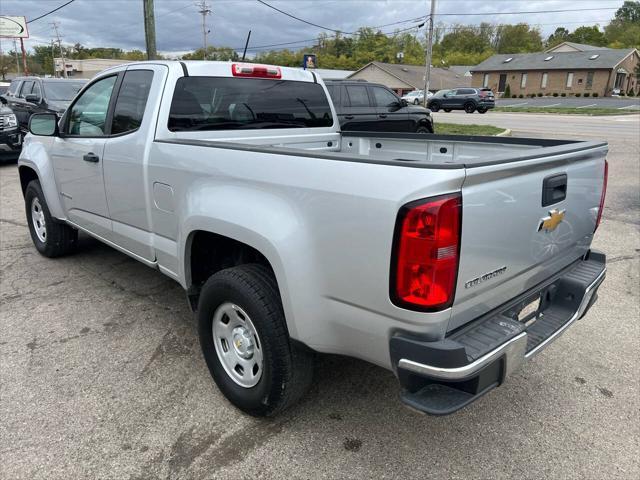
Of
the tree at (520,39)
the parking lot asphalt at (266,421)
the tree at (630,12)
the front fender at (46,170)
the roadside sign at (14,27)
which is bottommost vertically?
the parking lot asphalt at (266,421)

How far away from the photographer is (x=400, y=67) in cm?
6738

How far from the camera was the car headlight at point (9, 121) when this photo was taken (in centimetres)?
1112

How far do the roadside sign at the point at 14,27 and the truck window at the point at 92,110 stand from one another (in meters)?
52.8

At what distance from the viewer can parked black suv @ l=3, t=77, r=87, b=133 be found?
12.5 metres

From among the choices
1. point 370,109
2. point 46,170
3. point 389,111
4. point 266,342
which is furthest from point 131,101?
point 389,111

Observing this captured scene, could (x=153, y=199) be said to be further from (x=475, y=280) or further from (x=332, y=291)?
(x=475, y=280)

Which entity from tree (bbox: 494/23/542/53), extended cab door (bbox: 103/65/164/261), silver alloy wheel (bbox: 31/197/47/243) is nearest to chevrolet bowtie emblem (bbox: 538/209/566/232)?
extended cab door (bbox: 103/65/164/261)

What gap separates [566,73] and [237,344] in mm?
71810

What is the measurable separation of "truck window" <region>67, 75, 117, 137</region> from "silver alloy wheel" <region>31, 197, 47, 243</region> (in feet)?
4.22

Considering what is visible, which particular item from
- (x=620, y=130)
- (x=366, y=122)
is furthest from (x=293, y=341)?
(x=620, y=130)

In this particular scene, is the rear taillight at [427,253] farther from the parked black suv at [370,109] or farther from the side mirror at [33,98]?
the side mirror at [33,98]

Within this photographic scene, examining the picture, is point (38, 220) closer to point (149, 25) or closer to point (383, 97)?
point (383, 97)

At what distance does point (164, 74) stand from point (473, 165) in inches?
89.9

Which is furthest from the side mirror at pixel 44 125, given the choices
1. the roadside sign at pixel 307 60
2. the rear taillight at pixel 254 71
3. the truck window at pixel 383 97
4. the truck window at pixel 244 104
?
the truck window at pixel 383 97
